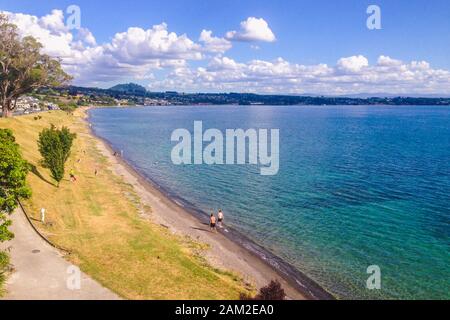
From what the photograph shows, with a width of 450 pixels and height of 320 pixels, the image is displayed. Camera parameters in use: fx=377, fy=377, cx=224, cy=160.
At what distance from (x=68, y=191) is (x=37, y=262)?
20.5 m

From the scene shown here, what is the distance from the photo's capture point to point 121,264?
2547 cm

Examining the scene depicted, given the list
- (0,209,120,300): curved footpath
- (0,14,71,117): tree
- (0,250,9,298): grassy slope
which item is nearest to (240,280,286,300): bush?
(0,209,120,300): curved footpath

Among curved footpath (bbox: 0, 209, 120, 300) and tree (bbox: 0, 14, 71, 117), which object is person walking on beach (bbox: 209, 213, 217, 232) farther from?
tree (bbox: 0, 14, 71, 117)

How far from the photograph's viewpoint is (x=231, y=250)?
32469 mm

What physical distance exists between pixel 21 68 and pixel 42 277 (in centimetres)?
6111

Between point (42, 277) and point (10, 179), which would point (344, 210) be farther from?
point (10, 179)

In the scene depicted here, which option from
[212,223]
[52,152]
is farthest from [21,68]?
[212,223]

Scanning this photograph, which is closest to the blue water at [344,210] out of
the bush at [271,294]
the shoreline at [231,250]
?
the shoreline at [231,250]

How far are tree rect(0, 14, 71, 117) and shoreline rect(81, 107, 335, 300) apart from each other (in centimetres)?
3791

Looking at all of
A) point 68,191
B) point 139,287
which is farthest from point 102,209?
point 139,287

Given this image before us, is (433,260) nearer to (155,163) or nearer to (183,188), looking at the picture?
(183,188)

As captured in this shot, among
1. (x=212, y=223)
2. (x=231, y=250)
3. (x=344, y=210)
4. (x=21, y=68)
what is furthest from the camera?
(x=21, y=68)

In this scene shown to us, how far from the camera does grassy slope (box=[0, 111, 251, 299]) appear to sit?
2311cm

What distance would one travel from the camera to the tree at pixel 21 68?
221 feet
